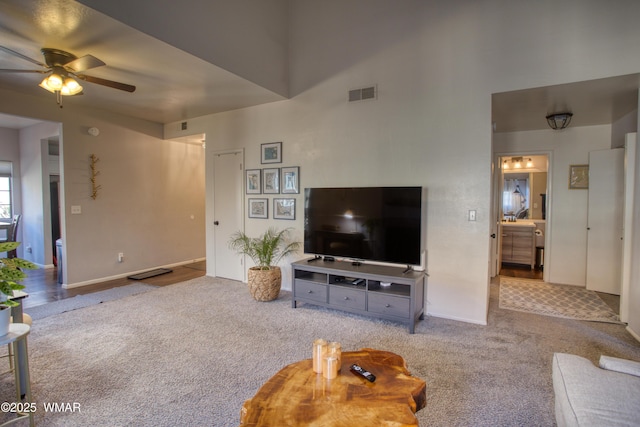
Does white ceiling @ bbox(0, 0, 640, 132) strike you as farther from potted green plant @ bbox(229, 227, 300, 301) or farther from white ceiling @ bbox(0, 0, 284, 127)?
potted green plant @ bbox(229, 227, 300, 301)

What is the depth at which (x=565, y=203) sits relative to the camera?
5.13 m

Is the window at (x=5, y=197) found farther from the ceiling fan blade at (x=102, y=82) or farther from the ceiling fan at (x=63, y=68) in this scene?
the ceiling fan blade at (x=102, y=82)

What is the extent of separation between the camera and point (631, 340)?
3133 millimetres

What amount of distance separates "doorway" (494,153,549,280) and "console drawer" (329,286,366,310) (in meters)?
3.28

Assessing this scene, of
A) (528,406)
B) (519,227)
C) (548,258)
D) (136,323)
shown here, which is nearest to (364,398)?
(528,406)

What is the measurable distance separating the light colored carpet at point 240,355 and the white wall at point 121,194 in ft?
5.01

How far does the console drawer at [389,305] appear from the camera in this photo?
10.9 ft

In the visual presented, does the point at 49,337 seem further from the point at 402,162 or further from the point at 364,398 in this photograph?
the point at 402,162

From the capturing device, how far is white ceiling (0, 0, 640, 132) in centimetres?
257

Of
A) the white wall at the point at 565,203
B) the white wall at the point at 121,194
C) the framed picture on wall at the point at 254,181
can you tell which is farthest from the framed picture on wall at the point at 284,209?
the white wall at the point at 565,203

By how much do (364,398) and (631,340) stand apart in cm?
324

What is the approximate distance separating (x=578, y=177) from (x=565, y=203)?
43 cm

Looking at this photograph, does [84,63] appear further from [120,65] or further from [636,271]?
[636,271]

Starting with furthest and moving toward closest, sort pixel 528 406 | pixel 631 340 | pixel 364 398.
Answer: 1. pixel 631 340
2. pixel 528 406
3. pixel 364 398
